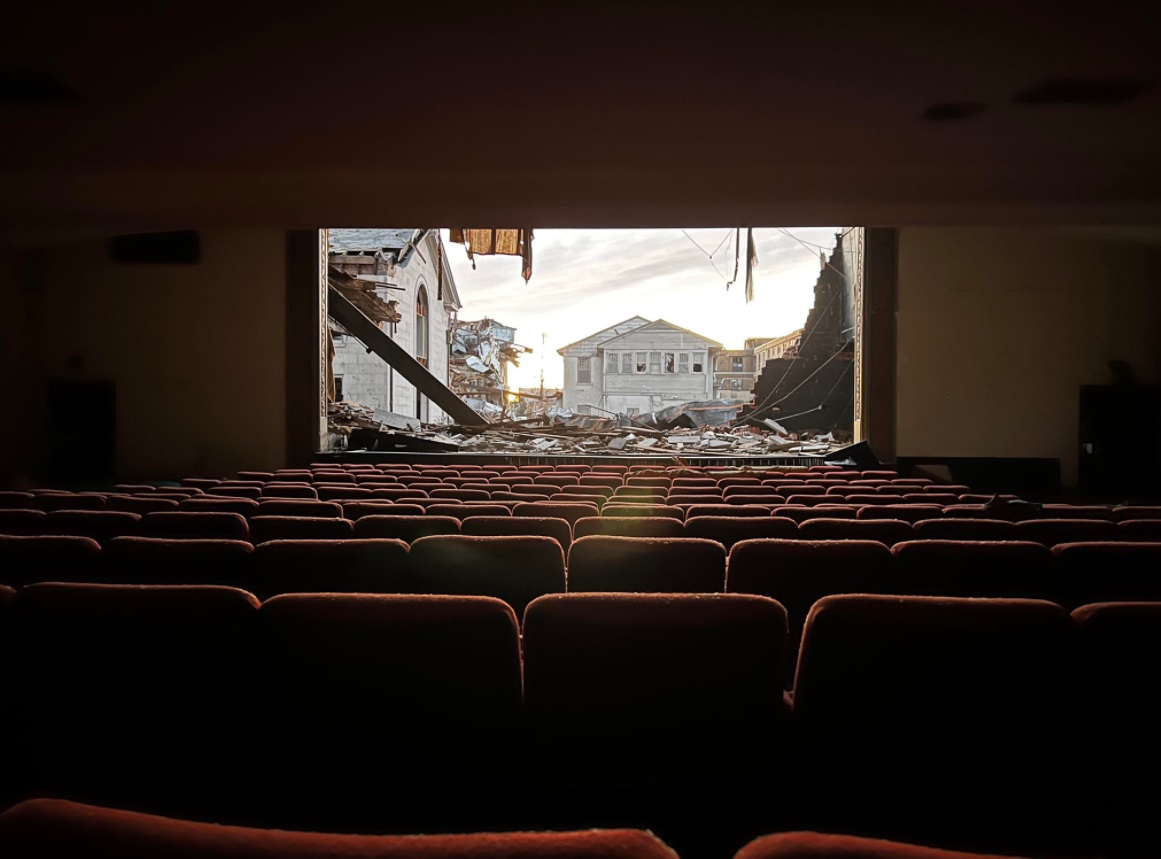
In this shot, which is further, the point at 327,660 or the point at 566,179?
the point at 566,179

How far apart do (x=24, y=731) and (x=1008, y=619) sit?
1866 mm

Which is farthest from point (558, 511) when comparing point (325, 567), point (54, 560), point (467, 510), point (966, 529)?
point (54, 560)

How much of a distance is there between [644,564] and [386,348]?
44.1 ft

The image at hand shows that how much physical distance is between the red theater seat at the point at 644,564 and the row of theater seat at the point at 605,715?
0.84m

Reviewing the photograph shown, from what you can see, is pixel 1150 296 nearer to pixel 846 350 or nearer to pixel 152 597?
pixel 846 350

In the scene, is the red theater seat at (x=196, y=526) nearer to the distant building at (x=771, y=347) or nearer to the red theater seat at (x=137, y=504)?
the red theater seat at (x=137, y=504)

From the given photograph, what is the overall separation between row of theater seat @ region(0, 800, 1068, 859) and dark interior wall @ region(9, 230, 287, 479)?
11.2 metres

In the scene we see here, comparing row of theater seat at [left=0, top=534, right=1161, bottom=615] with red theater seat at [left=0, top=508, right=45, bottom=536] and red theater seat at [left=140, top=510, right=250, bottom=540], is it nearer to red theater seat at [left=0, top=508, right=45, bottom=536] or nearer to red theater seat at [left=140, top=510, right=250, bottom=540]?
red theater seat at [left=140, top=510, right=250, bottom=540]

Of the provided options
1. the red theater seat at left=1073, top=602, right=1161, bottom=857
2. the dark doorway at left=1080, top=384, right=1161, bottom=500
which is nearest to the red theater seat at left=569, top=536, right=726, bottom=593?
the red theater seat at left=1073, top=602, right=1161, bottom=857

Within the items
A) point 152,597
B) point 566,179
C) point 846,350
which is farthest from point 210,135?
point 846,350

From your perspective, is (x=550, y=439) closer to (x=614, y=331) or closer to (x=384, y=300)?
(x=384, y=300)

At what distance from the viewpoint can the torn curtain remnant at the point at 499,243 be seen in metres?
13.6

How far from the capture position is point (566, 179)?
23.3 feet

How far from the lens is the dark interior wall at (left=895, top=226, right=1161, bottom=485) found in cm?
1036
